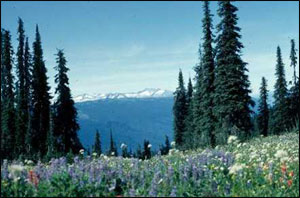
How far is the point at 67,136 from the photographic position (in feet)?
142

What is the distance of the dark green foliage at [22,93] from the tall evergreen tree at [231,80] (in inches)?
839

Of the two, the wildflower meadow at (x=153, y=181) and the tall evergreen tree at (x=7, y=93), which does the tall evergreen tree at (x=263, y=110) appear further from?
the wildflower meadow at (x=153, y=181)

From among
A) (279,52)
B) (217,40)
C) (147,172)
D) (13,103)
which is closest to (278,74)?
(279,52)

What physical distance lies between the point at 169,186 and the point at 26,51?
157ft

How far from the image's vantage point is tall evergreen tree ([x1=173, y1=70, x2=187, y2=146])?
65.8 m

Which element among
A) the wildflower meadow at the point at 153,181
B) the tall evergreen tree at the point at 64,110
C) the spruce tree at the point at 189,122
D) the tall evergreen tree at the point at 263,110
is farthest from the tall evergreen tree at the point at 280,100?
the wildflower meadow at the point at 153,181

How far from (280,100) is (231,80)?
2595cm

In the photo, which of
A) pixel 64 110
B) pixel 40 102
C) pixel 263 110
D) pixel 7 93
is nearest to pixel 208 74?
pixel 64 110

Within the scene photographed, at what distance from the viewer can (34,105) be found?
4678cm

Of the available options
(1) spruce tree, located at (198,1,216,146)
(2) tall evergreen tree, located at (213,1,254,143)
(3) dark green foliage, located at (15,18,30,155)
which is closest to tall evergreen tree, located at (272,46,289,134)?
(1) spruce tree, located at (198,1,216,146)

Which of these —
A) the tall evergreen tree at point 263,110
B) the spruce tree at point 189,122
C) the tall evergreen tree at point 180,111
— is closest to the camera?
the spruce tree at point 189,122

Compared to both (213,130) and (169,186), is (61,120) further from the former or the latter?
(169,186)

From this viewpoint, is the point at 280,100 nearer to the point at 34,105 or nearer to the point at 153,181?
the point at 34,105

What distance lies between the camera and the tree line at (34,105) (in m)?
42.8
